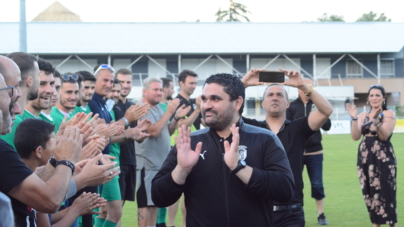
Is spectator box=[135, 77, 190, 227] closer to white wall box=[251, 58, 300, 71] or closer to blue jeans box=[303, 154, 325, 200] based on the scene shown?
blue jeans box=[303, 154, 325, 200]

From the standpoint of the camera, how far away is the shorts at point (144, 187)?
9.09m

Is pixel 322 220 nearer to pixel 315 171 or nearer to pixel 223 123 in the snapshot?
pixel 315 171

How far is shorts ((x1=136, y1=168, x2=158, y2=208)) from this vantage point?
9094mm

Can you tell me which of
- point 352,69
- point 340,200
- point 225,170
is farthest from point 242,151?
point 352,69

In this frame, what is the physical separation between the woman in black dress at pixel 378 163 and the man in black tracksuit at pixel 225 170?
5113 millimetres

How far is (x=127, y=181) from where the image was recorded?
913cm

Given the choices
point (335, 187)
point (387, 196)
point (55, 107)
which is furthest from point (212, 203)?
point (335, 187)

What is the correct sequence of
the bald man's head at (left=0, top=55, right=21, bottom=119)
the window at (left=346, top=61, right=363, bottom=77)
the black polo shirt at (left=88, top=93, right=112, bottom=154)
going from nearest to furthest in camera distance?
the bald man's head at (left=0, top=55, right=21, bottom=119)
the black polo shirt at (left=88, top=93, right=112, bottom=154)
the window at (left=346, top=61, right=363, bottom=77)

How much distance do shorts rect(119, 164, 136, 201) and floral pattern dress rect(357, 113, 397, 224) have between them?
12.0 feet

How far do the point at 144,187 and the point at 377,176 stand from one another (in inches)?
145

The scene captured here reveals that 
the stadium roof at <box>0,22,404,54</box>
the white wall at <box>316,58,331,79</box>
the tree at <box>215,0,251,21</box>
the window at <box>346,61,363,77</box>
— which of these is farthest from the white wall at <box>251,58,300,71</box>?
the tree at <box>215,0,251,21</box>

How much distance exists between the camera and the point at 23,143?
14.8 ft

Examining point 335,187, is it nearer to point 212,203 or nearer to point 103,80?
point 103,80

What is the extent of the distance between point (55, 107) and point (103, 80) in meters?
1.39
